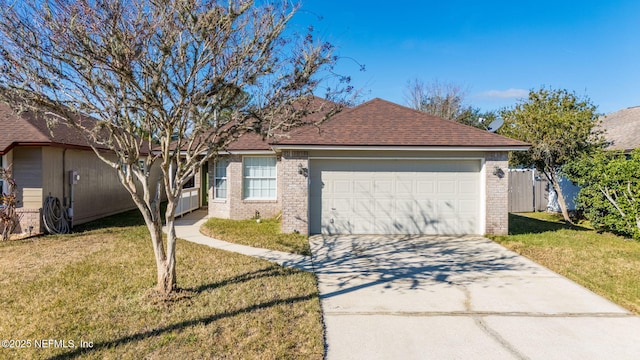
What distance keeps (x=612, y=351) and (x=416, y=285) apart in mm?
2586

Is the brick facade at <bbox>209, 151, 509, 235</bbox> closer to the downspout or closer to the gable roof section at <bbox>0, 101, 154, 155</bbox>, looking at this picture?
the gable roof section at <bbox>0, 101, 154, 155</bbox>

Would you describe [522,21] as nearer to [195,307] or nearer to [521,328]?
[521,328]

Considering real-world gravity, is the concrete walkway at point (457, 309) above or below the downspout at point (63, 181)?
below

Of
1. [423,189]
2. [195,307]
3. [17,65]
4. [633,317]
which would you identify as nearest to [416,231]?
[423,189]

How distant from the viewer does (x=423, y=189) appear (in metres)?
10.0

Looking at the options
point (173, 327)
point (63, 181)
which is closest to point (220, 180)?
point (63, 181)

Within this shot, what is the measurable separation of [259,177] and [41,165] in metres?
6.32

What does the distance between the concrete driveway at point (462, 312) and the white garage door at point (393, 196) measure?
247 centimetres

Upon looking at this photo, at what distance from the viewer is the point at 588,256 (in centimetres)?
758

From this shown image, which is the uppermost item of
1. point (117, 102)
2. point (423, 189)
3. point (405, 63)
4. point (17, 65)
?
point (405, 63)

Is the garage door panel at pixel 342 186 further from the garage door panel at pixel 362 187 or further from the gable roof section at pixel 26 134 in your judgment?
the gable roof section at pixel 26 134

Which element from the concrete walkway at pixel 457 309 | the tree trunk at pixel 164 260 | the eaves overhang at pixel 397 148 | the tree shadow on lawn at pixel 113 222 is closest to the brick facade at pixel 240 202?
the tree shadow on lawn at pixel 113 222

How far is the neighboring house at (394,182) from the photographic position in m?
9.71

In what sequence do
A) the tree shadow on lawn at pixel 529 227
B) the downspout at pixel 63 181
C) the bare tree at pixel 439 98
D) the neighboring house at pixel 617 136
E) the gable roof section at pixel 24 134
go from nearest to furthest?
the gable roof section at pixel 24 134
the tree shadow on lawn at pixel 529 227
the downspout at pixel 63 181
the neighboring house at pixel 617 136
the bare tree at pixel 439 98
